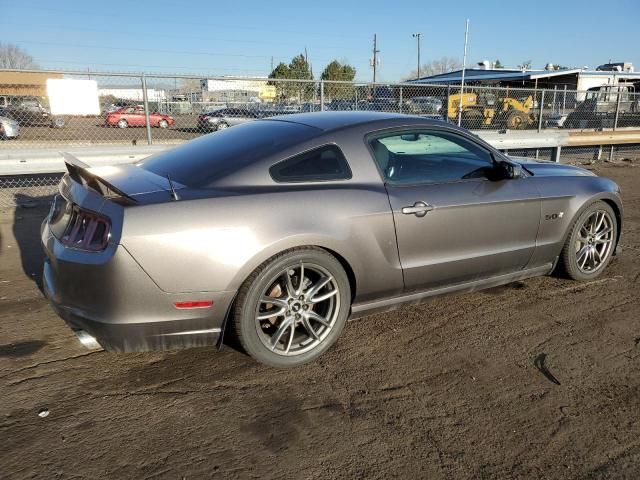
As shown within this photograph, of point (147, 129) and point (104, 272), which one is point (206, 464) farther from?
point (147, 129)

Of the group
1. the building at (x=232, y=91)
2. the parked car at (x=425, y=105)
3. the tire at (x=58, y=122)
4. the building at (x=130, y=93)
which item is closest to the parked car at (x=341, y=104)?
the building at (x=232, y=91)

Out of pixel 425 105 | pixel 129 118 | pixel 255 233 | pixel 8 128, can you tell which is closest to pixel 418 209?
pixel 255 233

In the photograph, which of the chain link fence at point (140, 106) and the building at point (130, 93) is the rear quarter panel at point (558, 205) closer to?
the chain link fence at point (140, 106)

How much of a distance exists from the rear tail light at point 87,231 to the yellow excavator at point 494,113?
11.6 metres

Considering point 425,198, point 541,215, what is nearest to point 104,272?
point 425,198

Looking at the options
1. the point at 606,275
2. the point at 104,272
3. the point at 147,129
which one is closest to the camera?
the point at 104,272

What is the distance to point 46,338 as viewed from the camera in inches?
133

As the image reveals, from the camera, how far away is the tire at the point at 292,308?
9.29 feet

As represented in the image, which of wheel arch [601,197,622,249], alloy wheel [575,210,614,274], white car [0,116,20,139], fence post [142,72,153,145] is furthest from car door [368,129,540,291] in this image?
white car [0,116,20,139]

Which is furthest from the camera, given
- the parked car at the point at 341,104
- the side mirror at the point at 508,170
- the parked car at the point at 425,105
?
the parked car at the point at 425,105

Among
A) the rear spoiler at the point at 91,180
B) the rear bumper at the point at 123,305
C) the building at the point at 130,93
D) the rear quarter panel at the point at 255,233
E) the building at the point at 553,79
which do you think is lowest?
the rear bumper at the point at 123,305

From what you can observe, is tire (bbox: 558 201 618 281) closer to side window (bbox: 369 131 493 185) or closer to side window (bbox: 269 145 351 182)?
side window (bbox: 369 131 493 185)

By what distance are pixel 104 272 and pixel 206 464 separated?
105 centimetres

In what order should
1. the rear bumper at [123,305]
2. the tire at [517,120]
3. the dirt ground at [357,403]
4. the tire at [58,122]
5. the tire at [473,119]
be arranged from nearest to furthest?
the dirt ground at [357,403], the rear bumper at [123,305], the tire at [58,122], the tire at [473,119], the tire at [517,120]
